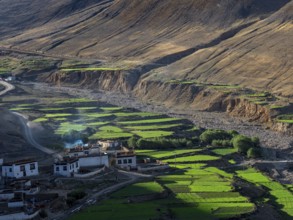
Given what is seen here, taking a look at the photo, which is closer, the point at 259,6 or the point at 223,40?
the point at 223,40

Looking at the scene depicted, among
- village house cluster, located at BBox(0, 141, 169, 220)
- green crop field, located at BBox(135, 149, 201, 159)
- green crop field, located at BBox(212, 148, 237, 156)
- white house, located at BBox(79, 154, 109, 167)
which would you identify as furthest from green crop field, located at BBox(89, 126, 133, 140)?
white house, located at BBox(79, 154, 109, 167)

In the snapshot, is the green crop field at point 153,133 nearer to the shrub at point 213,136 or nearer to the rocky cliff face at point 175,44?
the shrub at point 213,136

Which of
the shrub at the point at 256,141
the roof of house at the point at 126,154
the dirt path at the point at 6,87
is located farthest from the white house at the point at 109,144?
the dirt path at the point at 6,87

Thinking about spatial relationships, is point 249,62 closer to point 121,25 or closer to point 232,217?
point 121,25

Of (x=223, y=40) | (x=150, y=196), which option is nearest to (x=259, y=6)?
(x=223, y=40)

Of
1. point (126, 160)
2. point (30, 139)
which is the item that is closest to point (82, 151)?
point (126, 160)

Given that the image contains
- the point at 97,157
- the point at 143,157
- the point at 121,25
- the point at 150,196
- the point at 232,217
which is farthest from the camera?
the point at 121,25

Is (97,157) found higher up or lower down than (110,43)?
lower down
